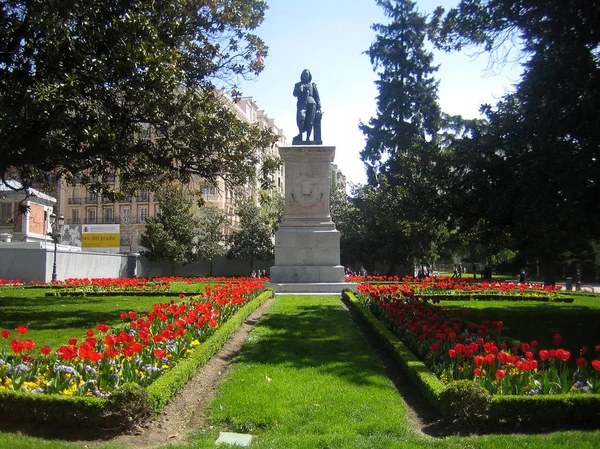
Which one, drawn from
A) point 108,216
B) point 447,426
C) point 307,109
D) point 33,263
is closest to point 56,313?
point 447,426

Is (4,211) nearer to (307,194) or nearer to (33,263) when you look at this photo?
(33,263)

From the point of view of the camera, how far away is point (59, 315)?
13.5m

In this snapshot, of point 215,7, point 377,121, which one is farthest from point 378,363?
point 377,121

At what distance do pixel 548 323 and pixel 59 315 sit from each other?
1142cm

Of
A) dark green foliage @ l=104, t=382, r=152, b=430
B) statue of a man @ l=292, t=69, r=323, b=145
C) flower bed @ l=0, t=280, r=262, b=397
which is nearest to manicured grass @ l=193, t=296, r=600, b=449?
dark green foliage @ l=104, t=382, r=152, b=430

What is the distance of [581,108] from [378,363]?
6.48 metres

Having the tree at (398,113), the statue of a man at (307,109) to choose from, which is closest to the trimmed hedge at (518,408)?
the statue of a man at (307,109)

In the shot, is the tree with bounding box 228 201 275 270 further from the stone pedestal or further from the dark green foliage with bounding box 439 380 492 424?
the dark green foliage with bounding box 439 380 492 424

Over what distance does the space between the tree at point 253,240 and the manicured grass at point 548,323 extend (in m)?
30.6

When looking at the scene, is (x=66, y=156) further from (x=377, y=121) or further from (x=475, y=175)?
(x=377, y=121)

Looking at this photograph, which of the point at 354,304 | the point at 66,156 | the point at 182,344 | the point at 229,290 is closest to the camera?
the point at 182,344

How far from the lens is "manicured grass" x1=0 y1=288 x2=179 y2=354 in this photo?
401 inches

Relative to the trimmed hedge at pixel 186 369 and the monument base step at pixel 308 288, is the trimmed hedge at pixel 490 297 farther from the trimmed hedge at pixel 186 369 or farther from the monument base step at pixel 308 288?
the trimmed hedge at pixel 186 369

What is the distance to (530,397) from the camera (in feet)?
18.6
